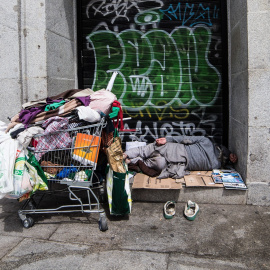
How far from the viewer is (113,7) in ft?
18.3

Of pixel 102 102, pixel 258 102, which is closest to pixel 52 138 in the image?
pixel 102 102

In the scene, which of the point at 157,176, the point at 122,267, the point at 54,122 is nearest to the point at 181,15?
the point at 157,176

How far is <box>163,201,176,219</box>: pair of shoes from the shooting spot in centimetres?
416

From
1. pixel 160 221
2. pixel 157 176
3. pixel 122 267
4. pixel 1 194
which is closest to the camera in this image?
pixel 122 267

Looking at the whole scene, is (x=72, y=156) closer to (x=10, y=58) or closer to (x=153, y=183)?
(x=153, y=183)

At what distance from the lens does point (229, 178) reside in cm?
464

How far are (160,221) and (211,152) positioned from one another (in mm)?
1519

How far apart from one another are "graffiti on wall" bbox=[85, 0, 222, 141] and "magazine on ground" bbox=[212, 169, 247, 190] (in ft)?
3.21

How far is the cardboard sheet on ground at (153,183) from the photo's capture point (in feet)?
14.7

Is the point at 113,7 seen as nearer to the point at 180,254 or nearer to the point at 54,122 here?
the point at 54,122

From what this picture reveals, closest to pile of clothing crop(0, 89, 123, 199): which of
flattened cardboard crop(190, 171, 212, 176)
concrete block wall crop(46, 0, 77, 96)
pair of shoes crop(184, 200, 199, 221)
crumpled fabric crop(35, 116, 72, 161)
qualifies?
crumpled fabric crop(35, 116, 72, 161)

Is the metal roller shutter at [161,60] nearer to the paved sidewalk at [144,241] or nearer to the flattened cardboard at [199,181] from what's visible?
the flattened cardboard at [199,181]

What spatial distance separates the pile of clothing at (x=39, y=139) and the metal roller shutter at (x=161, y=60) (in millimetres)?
1691

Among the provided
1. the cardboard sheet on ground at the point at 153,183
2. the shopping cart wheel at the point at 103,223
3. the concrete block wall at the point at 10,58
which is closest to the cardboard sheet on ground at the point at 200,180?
the cardboard sheet on ground at the point at 153,183
